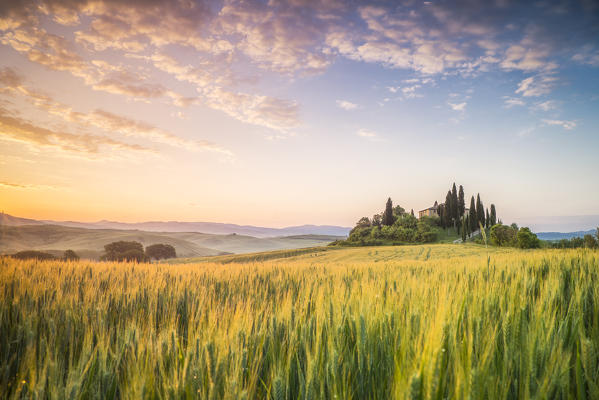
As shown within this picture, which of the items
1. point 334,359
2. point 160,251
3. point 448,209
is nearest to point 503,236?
point 448,209

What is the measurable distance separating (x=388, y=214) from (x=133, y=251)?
6669cm

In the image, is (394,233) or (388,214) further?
(388,214)

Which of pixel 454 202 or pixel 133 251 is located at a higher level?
pixel 454 202

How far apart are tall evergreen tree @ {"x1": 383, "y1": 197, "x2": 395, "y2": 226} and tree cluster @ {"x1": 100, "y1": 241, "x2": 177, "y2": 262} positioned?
60.2 meters

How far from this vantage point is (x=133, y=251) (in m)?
55.5

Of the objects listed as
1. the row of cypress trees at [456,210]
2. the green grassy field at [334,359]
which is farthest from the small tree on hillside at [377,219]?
the green grassy field at [334,359]

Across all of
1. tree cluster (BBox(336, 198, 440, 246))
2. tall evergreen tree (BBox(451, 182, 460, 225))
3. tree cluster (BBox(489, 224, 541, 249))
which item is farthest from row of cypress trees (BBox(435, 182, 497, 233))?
tree cluster (BBox(489, 224, 541, 249))

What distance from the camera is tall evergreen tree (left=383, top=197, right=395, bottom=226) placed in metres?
86.9

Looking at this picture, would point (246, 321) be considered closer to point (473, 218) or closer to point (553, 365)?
point (553, 365)

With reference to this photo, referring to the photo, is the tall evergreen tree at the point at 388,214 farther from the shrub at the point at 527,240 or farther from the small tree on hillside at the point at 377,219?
the shrub at the point at 527,240

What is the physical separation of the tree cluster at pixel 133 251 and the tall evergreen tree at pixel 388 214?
197ft

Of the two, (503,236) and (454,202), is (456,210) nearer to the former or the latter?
(454,202)

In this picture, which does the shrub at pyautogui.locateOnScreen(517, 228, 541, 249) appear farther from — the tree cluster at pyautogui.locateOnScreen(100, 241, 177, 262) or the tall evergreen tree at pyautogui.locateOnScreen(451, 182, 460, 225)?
the tree cluster at pyautogui.locateOnScreen(100, 241, 177, 262)

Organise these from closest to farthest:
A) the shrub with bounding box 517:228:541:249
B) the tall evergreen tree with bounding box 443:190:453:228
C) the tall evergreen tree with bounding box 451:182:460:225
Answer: the shrub with bounding box 517:228:541:249 < the tall evergreen tree with bounding box 451:182:460:225 < the tall evergreen tree with bounding box 443:190:453:228
